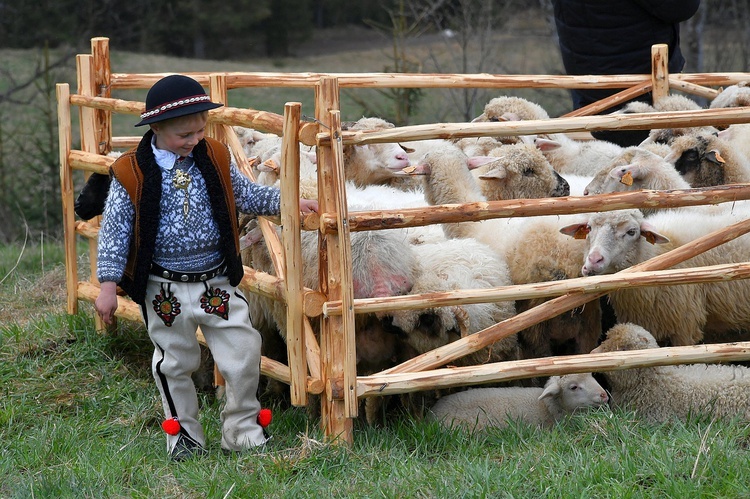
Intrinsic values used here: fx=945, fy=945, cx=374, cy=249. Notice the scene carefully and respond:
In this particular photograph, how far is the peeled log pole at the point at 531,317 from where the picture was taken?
4469mm

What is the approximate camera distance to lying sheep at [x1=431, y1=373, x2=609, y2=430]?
4.71 m

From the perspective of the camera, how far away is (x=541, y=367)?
442cm

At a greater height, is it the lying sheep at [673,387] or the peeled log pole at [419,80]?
the peeled log pole at [419,80]

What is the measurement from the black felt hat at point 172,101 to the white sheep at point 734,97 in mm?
4562

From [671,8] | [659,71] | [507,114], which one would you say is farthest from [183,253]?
[671,8]

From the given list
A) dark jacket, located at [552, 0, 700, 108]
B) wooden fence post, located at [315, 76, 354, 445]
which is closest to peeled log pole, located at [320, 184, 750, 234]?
wooden fence post, located at [315, 76, 354, 445]

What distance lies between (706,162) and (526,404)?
2.44 m

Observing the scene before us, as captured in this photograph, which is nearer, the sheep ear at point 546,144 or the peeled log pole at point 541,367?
the peeled log pole at point 541,367

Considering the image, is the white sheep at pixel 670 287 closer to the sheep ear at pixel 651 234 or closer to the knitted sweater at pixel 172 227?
the sheep ear at pixel 651 234

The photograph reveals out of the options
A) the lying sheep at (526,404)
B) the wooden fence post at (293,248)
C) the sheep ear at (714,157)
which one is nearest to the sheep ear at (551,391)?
the lying sheep at (526,404)

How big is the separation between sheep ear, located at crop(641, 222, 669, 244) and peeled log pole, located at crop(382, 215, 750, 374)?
38cm

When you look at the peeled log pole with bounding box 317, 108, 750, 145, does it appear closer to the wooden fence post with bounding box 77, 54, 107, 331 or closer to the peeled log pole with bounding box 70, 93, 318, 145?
the peeled log pole with bounding box 70, 93, 318, 145

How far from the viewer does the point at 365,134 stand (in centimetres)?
424

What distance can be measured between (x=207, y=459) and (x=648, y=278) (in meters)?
2.20
